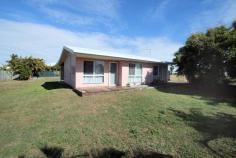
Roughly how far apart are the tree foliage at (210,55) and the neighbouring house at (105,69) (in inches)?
145

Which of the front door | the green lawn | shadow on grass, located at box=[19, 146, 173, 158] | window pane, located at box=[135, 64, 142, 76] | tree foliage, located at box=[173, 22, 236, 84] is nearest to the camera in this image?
shadow on grass, located at box=[19, 146, 173, 158]

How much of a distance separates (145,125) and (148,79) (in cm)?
1137

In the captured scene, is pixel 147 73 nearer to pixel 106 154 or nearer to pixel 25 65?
pixel 106 154

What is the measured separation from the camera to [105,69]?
42.0ft

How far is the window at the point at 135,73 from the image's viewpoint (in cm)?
1450

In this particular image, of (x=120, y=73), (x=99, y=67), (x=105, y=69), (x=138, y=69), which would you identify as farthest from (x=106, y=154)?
(x=138, y=69)

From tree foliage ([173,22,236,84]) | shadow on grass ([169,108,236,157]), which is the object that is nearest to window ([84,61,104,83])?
shadow on grass ([169,108,236,157])

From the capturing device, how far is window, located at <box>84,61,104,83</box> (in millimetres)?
11836

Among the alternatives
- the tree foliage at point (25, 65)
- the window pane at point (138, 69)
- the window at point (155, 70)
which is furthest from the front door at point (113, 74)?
the tree foliage at point (25, 65)

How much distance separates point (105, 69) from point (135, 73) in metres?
3.59

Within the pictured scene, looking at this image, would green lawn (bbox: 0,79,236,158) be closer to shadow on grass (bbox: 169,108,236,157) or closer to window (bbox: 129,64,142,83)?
shadow on grass (bbox: 169,108,236,157)

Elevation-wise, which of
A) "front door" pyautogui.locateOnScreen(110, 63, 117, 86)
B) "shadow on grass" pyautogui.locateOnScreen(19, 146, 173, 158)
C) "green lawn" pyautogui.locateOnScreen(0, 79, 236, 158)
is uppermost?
"front door" pyautogui.locateOnScreen(110, 63, 117, 86)

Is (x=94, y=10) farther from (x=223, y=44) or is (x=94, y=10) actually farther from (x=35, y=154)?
(x=35, y=154)

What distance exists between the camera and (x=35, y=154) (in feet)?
12.2
